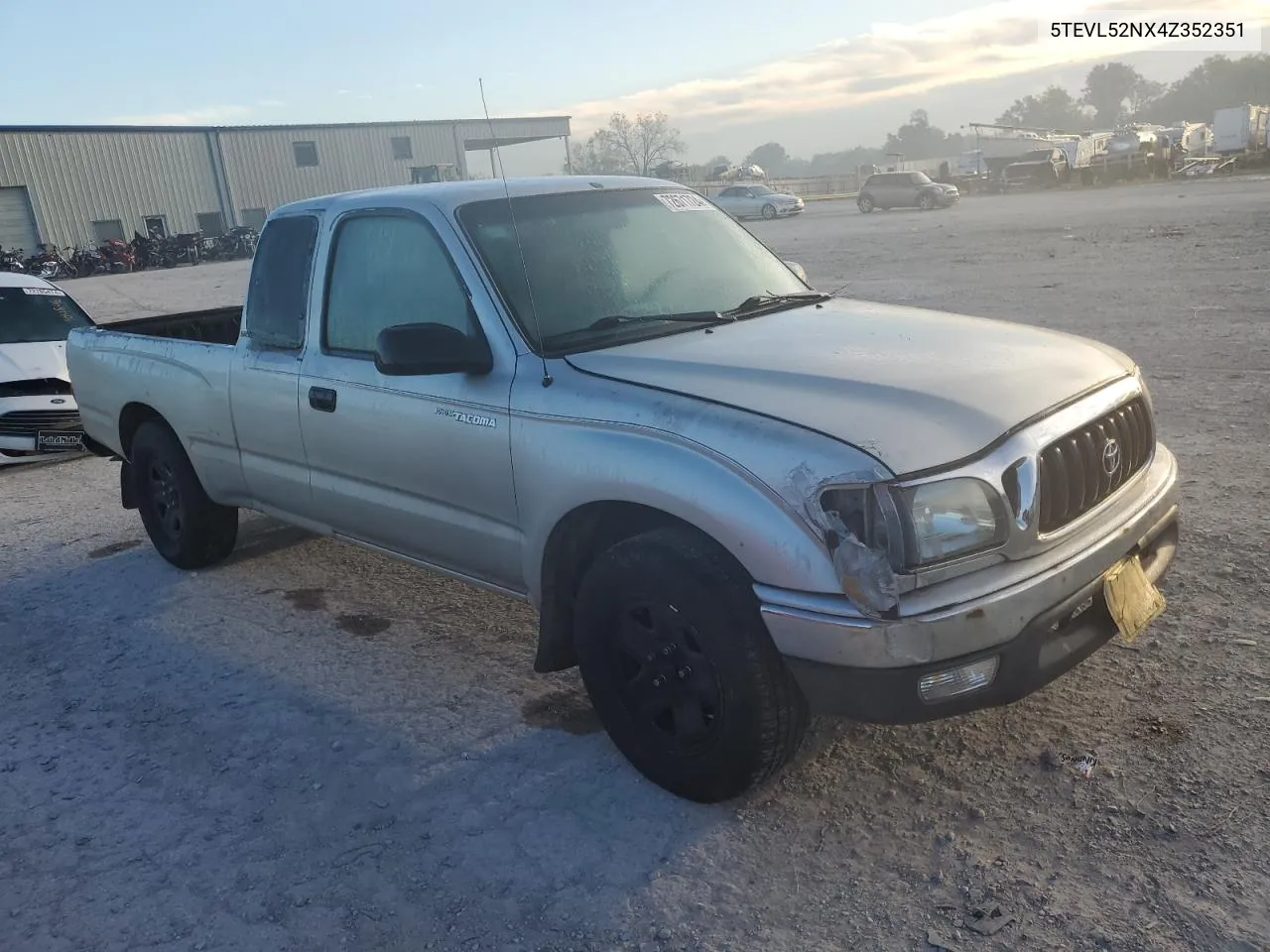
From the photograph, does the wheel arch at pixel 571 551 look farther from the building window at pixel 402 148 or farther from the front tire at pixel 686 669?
the building window at pixel 402 148

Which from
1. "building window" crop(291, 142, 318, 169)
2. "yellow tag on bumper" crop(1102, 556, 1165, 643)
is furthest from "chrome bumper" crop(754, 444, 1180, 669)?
"building window" crop(291, 142, 318, 169)

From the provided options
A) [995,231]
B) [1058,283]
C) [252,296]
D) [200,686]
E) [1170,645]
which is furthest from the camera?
[995,231]

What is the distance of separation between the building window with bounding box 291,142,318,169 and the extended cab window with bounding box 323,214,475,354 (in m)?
51.1

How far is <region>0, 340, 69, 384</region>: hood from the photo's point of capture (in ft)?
27.9

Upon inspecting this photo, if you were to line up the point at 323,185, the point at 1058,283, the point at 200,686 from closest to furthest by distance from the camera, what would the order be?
the point at 200,686 → the point at 1058,283 → the point at 323,185

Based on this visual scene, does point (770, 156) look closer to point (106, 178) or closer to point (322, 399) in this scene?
point (106, 178)

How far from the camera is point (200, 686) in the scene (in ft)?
14.0

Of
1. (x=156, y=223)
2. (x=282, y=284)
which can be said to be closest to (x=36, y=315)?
(x=282, y=284)

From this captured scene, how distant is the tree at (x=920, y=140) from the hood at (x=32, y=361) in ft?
485

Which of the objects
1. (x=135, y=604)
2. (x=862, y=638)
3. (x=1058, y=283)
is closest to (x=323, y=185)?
(x=1058, y=283)

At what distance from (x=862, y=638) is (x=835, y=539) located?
253 millimetres

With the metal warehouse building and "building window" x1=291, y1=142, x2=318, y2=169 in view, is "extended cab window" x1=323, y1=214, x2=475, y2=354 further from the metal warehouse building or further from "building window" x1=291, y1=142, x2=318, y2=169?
"building window" x1=291, y1=142, x2=318, y2=169

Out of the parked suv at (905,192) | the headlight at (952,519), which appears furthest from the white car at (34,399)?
the parked suv at (905,192)

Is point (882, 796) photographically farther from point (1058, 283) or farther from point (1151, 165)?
point (1151, 165)
